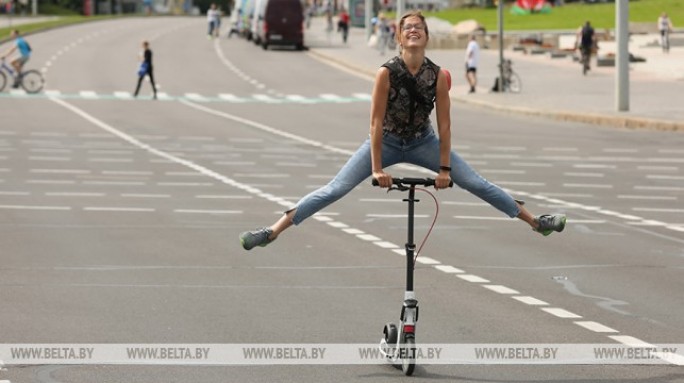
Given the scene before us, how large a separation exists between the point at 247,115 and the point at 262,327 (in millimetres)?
32289

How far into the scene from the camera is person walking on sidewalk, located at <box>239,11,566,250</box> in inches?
364

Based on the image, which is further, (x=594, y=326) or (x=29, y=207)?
(x=29, y=207)

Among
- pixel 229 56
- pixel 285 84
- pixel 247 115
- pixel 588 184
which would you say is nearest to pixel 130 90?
pixel 285 84

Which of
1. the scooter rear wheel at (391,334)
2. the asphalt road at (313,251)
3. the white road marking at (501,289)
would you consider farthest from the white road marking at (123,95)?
the scooter rear wheel at (391,334)

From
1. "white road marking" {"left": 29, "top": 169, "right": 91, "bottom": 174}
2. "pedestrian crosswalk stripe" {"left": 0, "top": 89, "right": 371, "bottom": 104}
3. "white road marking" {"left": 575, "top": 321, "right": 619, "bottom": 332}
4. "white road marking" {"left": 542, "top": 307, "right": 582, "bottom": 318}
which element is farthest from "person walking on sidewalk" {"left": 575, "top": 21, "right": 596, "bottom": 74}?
"white road marking" {"left": 575, "top": 321, "right": 619, "bottom": 332}

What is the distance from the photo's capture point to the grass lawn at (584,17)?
106 metres

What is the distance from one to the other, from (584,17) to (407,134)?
348 ft

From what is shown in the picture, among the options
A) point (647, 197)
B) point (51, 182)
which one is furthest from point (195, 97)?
point (647, 197)

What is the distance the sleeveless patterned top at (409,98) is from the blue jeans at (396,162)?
0.06 m

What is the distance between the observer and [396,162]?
949 cm

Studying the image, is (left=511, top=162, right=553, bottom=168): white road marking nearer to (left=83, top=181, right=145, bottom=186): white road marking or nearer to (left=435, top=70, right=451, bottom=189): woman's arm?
(left=83, top=181, right=145, bottom=186): white road marking

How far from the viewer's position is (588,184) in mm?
23594

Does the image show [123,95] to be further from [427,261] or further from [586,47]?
[427,261]

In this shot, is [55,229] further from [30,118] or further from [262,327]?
[30,118]
